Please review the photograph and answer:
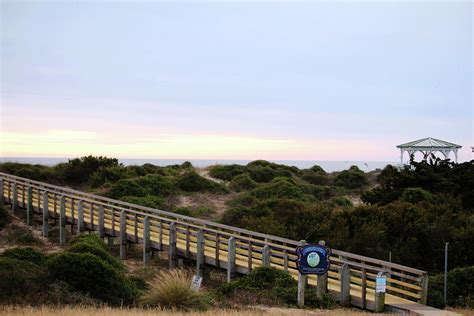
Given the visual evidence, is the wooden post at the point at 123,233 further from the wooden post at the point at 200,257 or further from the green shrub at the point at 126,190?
the green shrub at the point at 126,190

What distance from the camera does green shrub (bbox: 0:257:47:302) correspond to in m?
10.4

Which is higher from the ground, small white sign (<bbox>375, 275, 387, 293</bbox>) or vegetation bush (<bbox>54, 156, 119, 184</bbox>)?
vegetation bush (<bbox>54, 156, 119, 184</bbox>)

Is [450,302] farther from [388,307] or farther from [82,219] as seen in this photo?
[82,219]

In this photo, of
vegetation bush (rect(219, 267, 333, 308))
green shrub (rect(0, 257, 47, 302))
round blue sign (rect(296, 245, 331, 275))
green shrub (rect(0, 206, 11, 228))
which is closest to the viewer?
green shrub (rect(0, 257, 47, 302))

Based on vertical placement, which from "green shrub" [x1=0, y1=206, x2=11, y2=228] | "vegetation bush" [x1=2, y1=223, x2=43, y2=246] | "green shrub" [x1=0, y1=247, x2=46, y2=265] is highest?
"green shrub" [x1=0, y1=247, x2=46, y2=265]

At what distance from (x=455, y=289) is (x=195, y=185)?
21.9 m

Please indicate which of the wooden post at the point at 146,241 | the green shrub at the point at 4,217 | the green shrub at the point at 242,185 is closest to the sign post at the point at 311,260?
the wooden post at the point at 146,241

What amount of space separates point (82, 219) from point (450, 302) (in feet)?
44.0

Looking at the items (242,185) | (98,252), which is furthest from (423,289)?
(242,185)

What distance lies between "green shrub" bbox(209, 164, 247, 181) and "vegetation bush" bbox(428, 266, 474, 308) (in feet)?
91.5

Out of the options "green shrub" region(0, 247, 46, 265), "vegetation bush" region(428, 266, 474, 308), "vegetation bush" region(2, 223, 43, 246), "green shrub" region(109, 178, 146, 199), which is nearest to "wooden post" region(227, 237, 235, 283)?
"green shrub" region(0, 247, 46, 265)

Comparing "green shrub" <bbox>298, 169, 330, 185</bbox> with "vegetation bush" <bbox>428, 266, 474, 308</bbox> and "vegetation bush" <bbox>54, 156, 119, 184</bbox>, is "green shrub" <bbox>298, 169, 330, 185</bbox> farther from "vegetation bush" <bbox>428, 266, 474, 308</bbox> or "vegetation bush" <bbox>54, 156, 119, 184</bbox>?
"vegetation bush" <bbox>428, 266, 474, 308</bbox>

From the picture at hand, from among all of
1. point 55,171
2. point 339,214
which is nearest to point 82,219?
point 339,214

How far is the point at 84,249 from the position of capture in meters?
14.8
